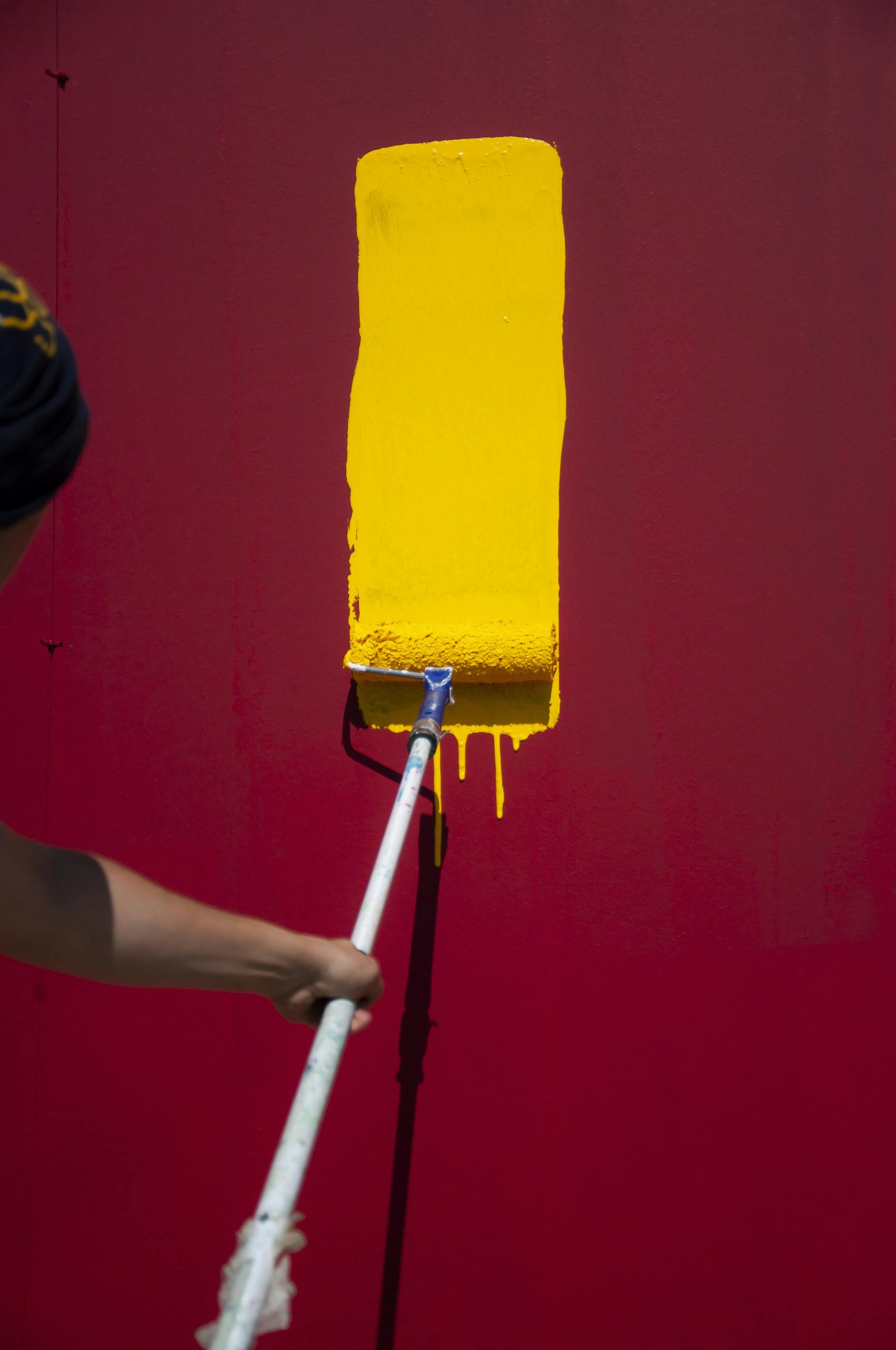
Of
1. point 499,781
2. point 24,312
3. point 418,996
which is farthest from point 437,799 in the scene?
point 24,312

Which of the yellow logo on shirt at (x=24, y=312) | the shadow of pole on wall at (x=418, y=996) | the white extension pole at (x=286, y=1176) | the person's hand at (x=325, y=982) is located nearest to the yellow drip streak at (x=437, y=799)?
the shadow of pole on wall at (x=418, y=996)

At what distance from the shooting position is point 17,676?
61.4 inches

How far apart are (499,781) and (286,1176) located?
2.52 feet

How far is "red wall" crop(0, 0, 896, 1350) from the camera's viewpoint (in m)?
1.43

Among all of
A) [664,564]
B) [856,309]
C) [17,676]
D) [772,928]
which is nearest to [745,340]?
[856,309]

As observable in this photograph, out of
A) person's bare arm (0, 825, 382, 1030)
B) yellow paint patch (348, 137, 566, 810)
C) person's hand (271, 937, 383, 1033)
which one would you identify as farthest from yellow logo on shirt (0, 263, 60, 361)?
yellow paint patch (348, 137, 566, 810)

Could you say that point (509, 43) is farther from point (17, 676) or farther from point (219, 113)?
point (17, 676)

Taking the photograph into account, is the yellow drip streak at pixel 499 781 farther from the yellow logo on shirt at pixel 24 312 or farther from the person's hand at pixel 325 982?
the yellow logo on shirt at pixel 24 312

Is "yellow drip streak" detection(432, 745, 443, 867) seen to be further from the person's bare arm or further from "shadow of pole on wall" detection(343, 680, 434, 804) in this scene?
the person's bare arm

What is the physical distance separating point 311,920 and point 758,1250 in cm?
90

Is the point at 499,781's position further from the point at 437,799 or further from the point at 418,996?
the point at 418,996

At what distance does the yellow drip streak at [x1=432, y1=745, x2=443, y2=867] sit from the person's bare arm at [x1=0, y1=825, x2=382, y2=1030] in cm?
55

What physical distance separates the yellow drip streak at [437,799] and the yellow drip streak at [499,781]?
9 cm

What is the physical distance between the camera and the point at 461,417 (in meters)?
1.47
